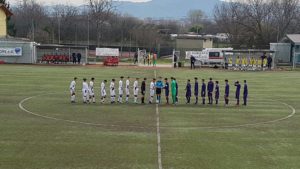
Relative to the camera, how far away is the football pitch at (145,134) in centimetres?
1399

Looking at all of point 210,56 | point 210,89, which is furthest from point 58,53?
point 210,89

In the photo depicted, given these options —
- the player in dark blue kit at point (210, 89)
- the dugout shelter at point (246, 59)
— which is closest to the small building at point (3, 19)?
the dugout shelter at point (246, 59)

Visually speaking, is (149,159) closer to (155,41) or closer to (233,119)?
(233,119)

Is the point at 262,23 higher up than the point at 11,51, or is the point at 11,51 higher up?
the point at 262,23

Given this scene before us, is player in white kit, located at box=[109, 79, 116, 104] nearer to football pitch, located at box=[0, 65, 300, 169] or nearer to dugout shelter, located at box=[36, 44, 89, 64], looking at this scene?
football pitch, located at box=[0, 65, 300, 169]

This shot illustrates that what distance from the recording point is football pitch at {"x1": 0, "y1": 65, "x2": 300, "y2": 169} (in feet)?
45.9

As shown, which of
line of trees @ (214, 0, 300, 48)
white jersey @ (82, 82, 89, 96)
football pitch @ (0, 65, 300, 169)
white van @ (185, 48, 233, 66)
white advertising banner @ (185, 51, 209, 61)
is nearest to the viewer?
football pitch @ (0, 65, 300, 169)

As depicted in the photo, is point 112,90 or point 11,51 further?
point 11,51

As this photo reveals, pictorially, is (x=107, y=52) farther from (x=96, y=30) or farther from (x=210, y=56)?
(x=96, y=30)

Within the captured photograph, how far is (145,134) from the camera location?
1772cm

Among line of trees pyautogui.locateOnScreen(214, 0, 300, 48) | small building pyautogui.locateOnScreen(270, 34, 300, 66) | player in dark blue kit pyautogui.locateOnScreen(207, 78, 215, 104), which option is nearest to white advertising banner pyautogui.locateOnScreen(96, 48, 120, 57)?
small building pyautogui.locateOnScreen(270, 34, 300, 66)

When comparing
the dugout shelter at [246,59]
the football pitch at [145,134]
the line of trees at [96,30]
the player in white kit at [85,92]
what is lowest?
the football pitch at [145,134]

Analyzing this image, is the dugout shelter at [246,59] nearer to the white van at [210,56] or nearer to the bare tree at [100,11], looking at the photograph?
the white van at [210,56]

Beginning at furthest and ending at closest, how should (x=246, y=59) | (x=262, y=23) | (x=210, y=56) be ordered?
(x=262, y=23) → (x=210, y=56) → (x=246, y=59)
